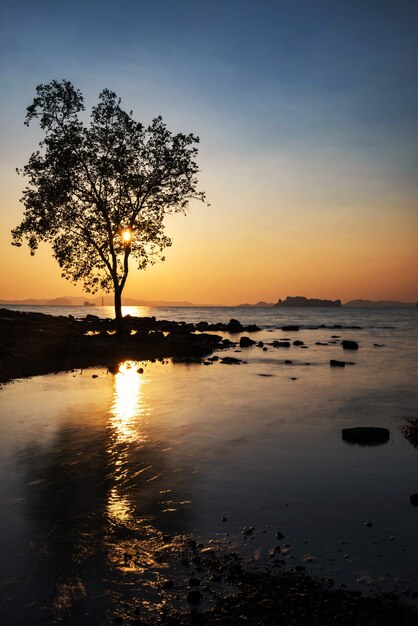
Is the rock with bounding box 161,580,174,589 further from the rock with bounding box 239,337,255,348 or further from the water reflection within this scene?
the rock with bounding box 239,337,255,348

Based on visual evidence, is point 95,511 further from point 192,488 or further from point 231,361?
point 231,361

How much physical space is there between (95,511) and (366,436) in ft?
27.1

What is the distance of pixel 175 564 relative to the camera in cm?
673

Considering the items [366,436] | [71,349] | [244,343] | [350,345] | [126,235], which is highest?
[126,235]

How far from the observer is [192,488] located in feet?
32.5

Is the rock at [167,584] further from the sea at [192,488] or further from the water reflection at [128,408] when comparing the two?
the water reflection at [128,408]

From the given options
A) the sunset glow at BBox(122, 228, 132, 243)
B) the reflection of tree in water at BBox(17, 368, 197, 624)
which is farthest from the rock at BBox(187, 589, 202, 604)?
the sunset glow at BBox(122, 228, 132, 243)

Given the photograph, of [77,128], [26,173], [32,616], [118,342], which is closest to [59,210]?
A: [26,173]

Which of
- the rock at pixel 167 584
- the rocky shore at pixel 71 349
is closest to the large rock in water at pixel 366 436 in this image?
the rock at pixel 167 584

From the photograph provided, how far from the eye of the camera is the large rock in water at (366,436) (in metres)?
13.4

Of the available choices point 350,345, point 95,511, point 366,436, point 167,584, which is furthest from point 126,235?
point 167,584

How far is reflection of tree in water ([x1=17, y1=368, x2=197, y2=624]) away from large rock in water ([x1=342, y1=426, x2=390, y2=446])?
17.3 ft

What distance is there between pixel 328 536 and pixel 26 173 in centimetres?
3744

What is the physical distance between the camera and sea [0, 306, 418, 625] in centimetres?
657
